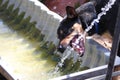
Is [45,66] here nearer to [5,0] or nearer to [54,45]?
[54,45]

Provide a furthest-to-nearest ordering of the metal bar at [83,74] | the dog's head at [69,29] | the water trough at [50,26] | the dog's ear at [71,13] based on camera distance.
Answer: the water trough at [50,26] < the dog's head at [69,29] < the dog's ear at [71,13] < the metal bar at [83,74]

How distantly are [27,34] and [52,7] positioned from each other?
99 centimetres

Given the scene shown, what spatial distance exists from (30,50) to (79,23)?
1017 millimetres

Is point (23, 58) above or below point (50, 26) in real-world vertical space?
below

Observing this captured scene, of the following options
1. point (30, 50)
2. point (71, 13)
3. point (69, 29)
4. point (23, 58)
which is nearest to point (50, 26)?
point (30, 50)

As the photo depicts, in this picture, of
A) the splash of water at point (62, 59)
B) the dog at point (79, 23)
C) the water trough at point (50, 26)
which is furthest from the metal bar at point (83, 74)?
the splash of water at point (62, 59)

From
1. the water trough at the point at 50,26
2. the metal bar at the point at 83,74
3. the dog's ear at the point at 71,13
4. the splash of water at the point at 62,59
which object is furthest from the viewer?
the splash of water at the point at 62,59

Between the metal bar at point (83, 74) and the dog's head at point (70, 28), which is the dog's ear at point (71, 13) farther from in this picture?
the metal bar at point (83, 74)

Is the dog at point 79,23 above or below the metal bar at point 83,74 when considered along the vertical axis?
above

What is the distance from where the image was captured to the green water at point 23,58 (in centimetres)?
397

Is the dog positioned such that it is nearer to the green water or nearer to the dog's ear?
the dog's ear

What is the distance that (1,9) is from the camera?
5.43 meters

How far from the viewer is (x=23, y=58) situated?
4.29 meters

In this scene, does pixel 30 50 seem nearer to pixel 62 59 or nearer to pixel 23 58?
pixel 23 58
